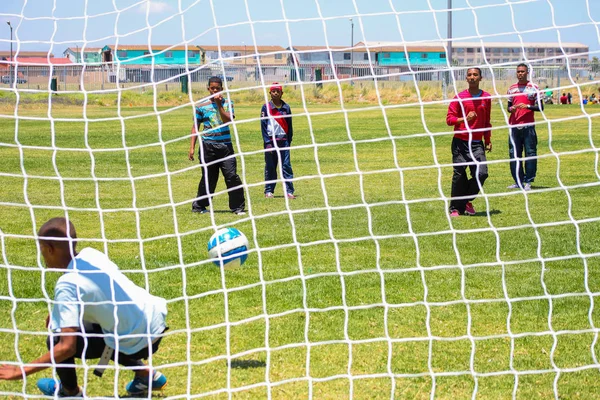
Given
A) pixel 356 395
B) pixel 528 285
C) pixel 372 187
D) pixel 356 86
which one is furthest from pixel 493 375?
pixel 356 86

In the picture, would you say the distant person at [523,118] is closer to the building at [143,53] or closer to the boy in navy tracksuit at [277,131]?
the boy in navy tracksuit at [277,131]

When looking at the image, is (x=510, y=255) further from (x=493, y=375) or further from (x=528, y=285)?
(x=493, y=375)

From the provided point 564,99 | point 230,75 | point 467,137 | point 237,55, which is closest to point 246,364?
point 237,55

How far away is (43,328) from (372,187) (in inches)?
318

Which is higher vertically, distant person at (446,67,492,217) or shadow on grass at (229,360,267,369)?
distant person at (446,67,492,217)

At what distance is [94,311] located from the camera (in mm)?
4602

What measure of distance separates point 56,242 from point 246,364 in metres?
1.49

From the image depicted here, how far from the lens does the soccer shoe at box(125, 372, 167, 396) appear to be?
487 cm

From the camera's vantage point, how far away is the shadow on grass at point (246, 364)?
5.30 meters

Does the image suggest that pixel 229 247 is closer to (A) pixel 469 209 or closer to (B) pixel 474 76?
(B) pixel 474 76

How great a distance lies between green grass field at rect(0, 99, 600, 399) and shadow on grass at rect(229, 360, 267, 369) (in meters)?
0.04

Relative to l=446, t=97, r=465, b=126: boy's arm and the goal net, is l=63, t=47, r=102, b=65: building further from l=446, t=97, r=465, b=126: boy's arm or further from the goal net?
l=446, t=97, r=465, b=126: boy's arm

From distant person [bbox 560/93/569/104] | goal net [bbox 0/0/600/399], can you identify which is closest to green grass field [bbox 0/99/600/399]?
goal net [bbox 0/0/600/399]

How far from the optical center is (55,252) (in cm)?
461
